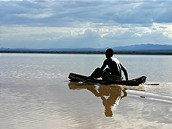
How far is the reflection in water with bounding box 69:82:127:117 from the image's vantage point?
12.8m

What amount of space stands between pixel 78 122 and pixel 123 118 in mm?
1357

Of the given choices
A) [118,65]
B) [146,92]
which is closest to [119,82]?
[118,65]

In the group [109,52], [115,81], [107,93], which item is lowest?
[107,93]

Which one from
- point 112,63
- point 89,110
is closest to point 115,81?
point 112,63

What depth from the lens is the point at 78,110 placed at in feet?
37.7

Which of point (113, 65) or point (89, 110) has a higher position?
point (113, 65)

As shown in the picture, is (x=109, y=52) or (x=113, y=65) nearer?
(x=109, y=52)

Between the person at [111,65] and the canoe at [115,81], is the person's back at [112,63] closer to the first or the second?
the person at [111,65]

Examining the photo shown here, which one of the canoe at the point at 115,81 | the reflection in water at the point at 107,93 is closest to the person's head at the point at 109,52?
the canoe at the point at 115,81

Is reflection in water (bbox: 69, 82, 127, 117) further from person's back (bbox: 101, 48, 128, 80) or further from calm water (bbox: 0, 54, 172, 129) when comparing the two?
person's back (bbox: 101, 48, 128, 80)

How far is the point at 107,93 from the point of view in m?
16.3

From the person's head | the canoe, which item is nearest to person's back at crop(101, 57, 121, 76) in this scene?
the person's head

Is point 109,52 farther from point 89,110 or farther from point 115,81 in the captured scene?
point 89,110

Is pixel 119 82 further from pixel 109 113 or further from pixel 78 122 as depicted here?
pixel 78 122
